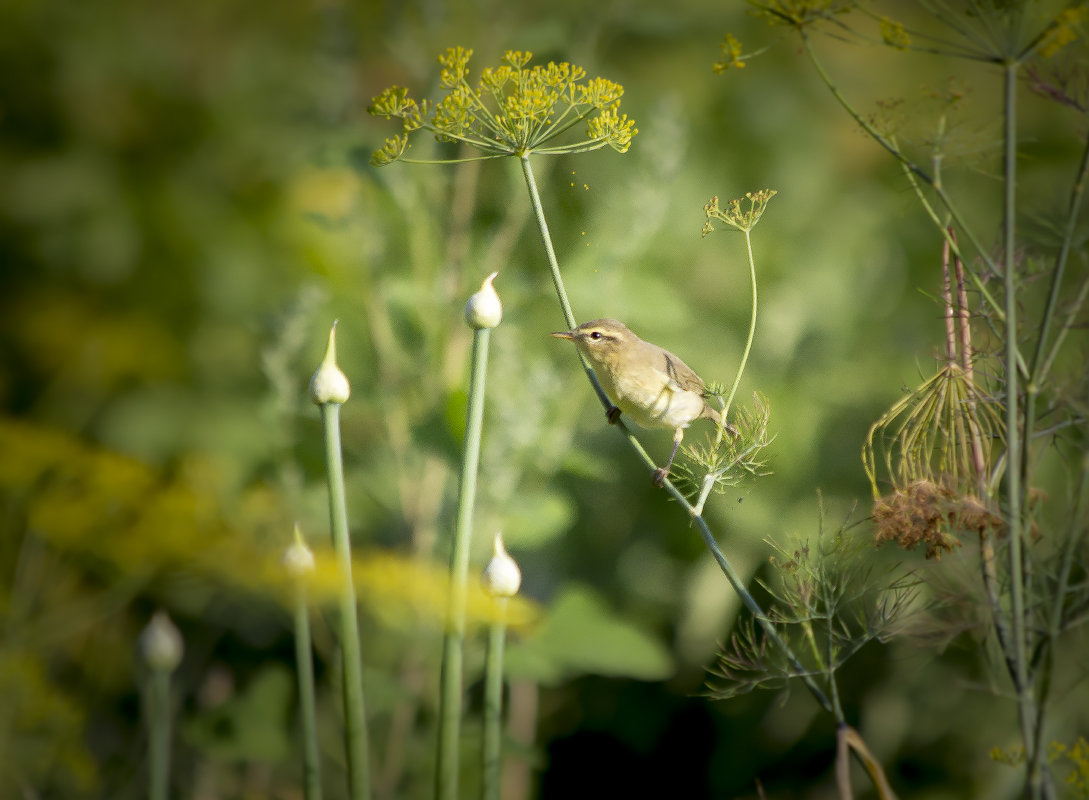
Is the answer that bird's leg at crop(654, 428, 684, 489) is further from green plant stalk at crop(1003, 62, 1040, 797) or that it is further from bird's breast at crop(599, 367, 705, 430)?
green plant stalk at crop(1003, 62, 1040, 797)

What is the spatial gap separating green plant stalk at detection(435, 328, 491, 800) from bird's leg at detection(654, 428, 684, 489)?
67 millimetres

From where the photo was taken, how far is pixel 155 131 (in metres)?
1.14

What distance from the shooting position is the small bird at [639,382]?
16.8 inches

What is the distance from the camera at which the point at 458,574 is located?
13.5 inches

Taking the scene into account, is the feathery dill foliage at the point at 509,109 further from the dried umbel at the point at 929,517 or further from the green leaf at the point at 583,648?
the green leaf at the point at 583,648

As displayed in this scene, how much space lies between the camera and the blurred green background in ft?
2.12

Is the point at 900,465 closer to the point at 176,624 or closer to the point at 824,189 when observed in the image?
the point at 824,189

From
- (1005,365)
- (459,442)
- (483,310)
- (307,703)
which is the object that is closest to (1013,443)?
(1005,365)

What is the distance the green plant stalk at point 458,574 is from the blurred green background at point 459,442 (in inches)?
8.2

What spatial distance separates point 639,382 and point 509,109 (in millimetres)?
158

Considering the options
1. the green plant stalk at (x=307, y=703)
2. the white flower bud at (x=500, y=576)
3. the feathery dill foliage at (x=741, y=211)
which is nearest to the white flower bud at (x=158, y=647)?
the green plant stalk at (x=307, y=703)

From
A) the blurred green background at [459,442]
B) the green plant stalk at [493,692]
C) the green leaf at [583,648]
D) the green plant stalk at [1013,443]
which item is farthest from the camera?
the green leaf at [583,648]

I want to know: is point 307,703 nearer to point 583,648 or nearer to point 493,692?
point 493,692

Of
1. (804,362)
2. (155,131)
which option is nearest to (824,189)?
(804,362)
